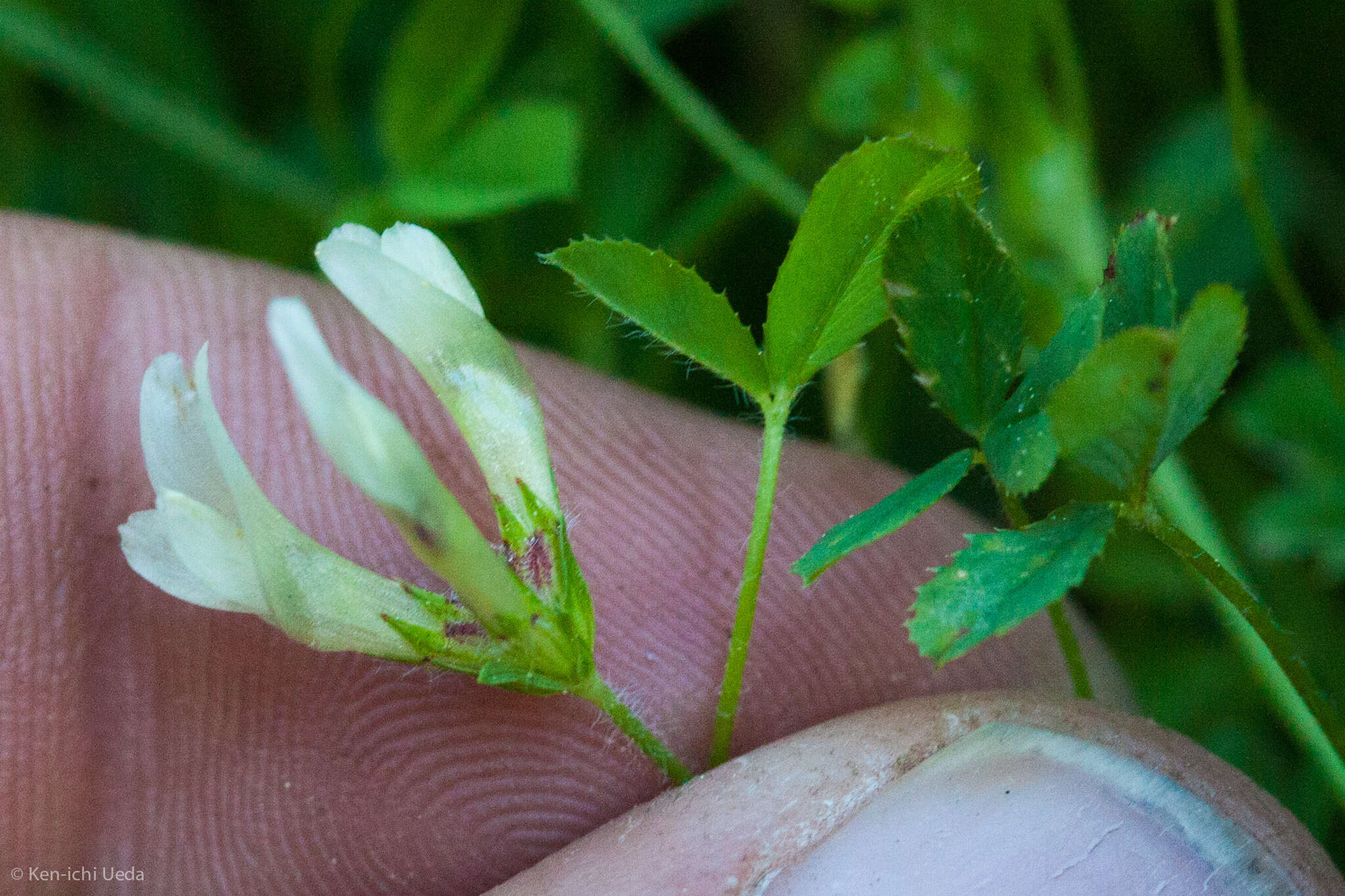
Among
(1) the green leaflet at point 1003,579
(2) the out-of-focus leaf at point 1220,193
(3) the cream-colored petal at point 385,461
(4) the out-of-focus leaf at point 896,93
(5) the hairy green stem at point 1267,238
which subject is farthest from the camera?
(2) the out-of-focus leaf at point 1220,193

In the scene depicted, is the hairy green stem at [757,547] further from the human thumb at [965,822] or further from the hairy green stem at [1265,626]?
the hairy green stem at [1265,626]

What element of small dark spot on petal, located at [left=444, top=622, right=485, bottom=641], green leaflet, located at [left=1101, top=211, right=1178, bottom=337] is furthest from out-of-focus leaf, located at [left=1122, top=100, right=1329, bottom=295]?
small dark spot on petal, located at [left=444, top=622, right=485, bottom=641]

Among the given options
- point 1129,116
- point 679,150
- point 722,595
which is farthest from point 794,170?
point 722,595

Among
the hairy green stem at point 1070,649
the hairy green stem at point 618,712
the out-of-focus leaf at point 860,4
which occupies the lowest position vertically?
the hairy green stem at point 1070,649

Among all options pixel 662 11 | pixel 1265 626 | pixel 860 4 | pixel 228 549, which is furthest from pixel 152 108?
pixel 1265 626

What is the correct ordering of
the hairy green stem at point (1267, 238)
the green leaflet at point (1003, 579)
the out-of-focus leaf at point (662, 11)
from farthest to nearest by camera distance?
1. the out-of-focus leaf at point (662, 11)
2. the hairy green stem at point (1267, 238)
3. the green leaflet at point (1003, 579)

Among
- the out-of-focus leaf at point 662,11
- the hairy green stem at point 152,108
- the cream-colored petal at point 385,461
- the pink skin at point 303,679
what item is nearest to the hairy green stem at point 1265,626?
the pink skin at point 303,679

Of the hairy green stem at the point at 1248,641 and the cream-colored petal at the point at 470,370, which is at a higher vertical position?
the cream-colored petal at the point at 470,370

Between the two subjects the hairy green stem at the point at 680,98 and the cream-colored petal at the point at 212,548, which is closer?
the cream-colored petal at the point at 212,548
